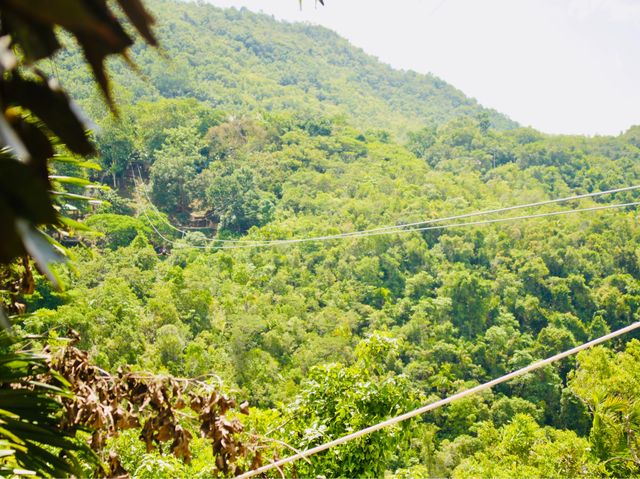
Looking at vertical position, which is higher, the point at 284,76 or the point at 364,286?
the point at 284,76

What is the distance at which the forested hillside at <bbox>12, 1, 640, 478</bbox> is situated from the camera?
11141 mm

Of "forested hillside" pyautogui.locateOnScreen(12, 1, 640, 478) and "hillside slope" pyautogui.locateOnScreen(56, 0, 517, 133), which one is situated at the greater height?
"hillside slope" pyautogui.locateOnScreen(56, 0, 517, 133)

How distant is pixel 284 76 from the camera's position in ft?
226

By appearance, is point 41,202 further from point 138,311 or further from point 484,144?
point 484,144

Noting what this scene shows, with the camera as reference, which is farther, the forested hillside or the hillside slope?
the hillside slope

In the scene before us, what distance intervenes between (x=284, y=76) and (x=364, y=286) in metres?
47.6

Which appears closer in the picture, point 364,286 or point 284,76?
point 364,286

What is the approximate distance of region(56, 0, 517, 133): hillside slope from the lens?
176ft

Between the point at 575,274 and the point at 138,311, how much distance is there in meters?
17.9

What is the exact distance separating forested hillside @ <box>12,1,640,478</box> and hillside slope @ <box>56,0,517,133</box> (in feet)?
20.8

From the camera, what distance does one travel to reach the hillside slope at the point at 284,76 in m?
53.6

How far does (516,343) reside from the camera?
2322 cm

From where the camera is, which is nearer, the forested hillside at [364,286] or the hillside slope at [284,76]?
the forested hillside at [364,286]

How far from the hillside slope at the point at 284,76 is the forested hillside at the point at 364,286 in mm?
6351
